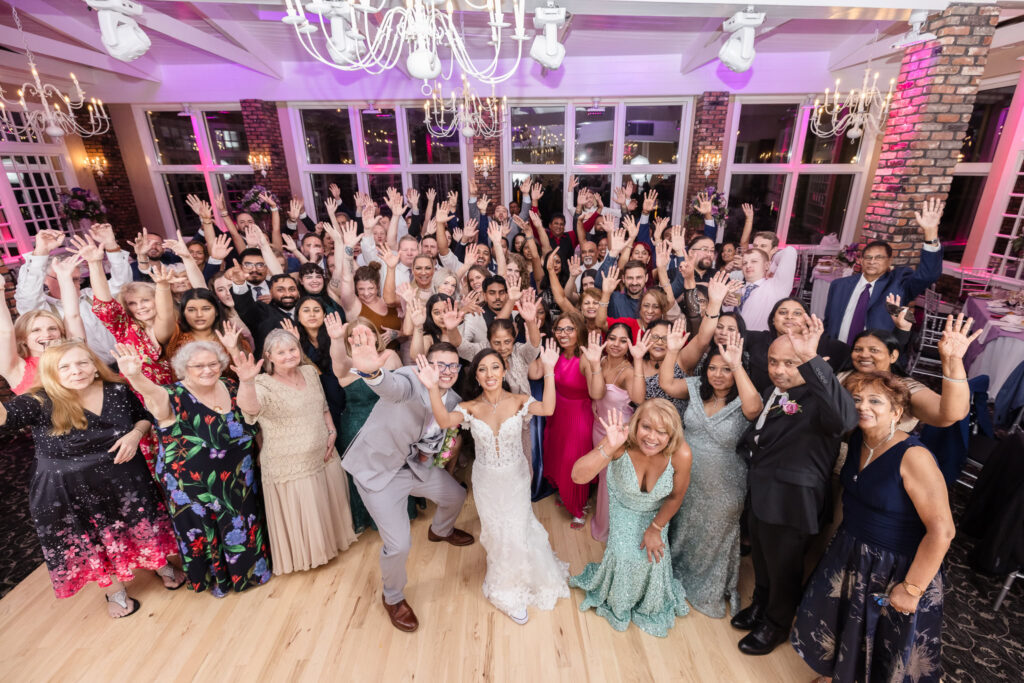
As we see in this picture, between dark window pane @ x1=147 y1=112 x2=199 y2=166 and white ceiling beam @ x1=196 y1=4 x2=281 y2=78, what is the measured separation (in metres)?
2.98

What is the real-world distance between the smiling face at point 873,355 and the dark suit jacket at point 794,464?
560 millimetres

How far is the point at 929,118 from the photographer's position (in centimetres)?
411

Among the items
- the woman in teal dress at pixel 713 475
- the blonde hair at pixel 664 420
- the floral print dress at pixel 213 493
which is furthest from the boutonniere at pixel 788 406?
the floral print dress at pixel 213 493

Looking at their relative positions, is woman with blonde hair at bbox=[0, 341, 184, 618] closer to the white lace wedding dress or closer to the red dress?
the red dress

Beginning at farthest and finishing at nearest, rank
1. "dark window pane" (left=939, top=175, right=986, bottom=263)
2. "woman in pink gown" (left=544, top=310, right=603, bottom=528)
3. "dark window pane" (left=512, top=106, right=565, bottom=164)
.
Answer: "dark window pane" (left=512, top=106, right=565, bottom=164)
"dark window pane" (left=939, top=175, right=986, bottom=263)
"woman in pink gown" (left=544, top=310, right=603, bottom=528)

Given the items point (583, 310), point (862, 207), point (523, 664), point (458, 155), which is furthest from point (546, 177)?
point (523, 664)

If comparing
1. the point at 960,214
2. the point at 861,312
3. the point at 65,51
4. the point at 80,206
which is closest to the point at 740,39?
the point at 861,312

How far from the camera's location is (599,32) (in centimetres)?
677

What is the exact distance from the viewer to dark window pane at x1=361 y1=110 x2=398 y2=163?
9.35m

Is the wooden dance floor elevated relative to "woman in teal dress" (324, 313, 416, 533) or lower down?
lower down

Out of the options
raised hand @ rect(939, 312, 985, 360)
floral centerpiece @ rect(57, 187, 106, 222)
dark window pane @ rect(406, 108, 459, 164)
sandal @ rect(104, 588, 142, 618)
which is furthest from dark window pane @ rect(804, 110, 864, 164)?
floral centerpiece @ rect(57, 187, 106, 222)

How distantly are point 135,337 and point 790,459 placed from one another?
143 inches

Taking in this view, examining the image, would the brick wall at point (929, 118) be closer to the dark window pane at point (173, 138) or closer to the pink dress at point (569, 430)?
the pink dress at point (569, 430)

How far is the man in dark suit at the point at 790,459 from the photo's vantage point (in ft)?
6.00
